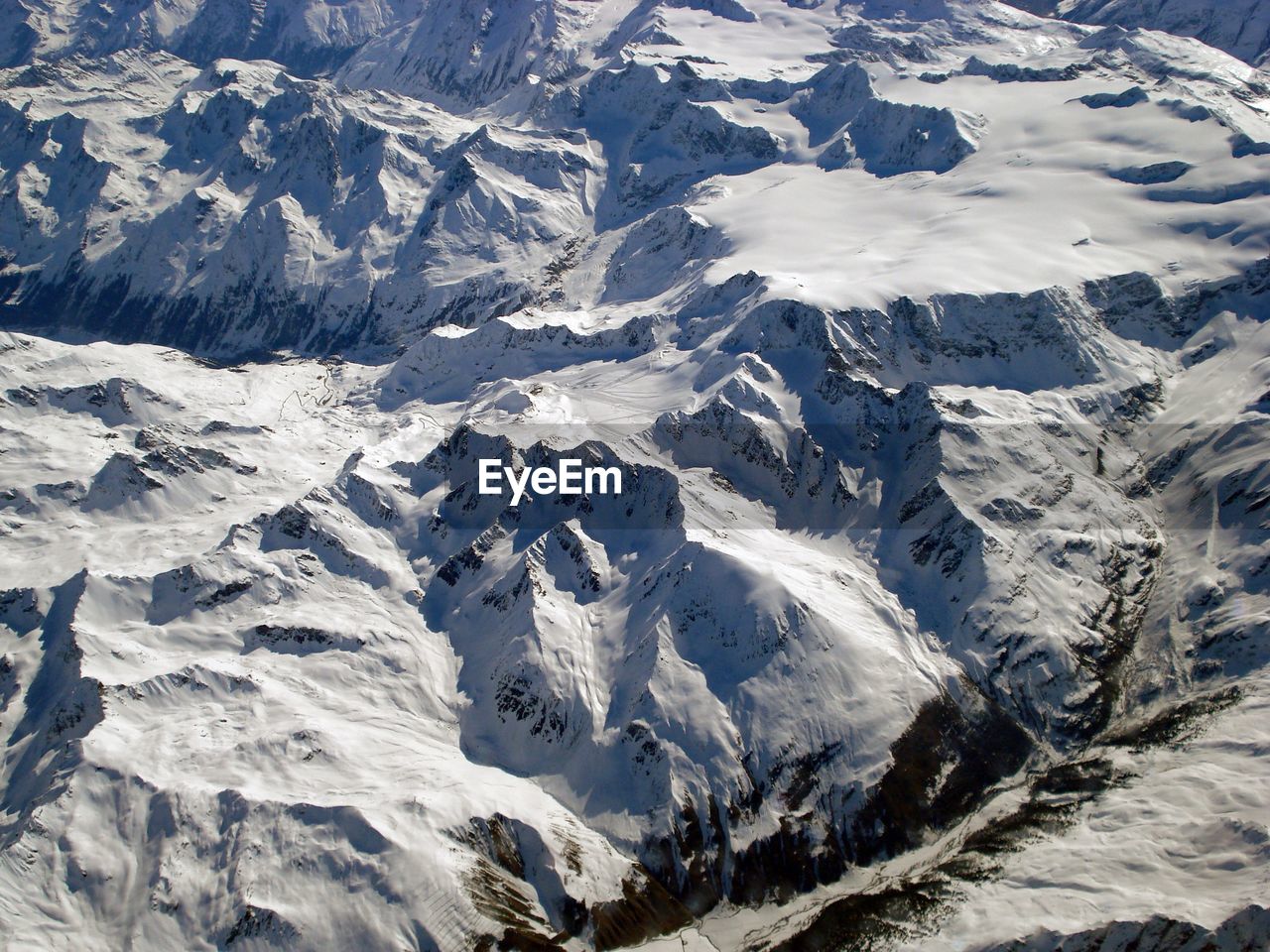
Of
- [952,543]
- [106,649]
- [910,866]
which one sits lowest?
[106,649]

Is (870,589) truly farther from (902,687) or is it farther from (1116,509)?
(1116,509)

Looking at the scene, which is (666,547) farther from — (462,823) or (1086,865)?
(1086,865)

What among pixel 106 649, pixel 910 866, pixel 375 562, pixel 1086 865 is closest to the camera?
pixel 1086 865

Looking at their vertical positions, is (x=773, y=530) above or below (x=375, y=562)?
above

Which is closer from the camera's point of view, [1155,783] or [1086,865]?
[1086,865]

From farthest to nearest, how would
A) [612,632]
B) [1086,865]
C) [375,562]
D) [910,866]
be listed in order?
[375,562] < [612,632] < [910,866] < [1086,865]

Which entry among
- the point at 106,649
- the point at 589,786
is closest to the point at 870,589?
the point at 589,786

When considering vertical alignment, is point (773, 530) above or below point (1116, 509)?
below

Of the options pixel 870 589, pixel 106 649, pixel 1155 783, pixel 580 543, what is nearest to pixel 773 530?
pixel 870 589

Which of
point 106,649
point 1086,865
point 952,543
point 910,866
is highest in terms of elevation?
point 952,543
